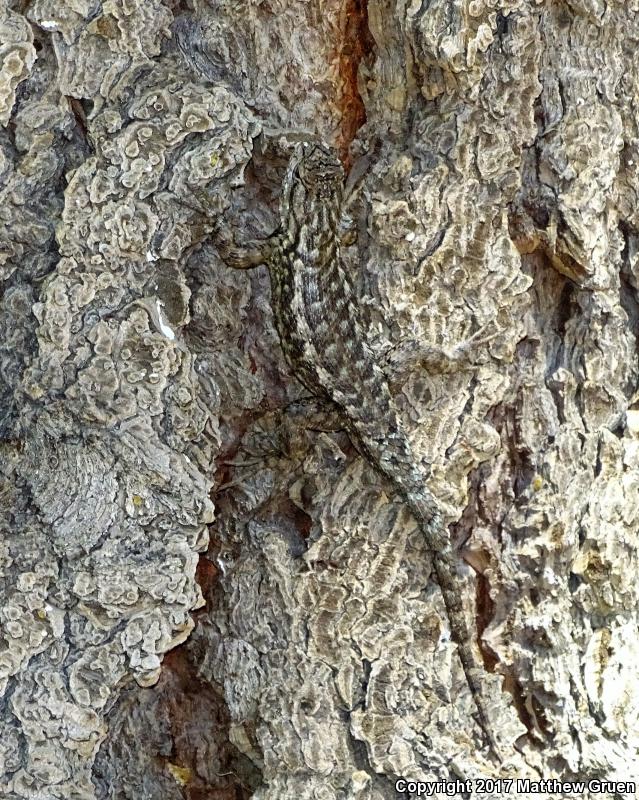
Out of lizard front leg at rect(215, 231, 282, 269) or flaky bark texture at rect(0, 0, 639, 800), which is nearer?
flaky bark texture at rect(0, 0, 639, 800)

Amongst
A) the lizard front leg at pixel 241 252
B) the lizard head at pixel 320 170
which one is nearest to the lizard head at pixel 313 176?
the lizard head at pixel 320 170

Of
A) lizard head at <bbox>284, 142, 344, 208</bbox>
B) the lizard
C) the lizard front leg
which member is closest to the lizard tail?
the lizard

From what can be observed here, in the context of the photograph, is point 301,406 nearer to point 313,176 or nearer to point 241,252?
point 241,252

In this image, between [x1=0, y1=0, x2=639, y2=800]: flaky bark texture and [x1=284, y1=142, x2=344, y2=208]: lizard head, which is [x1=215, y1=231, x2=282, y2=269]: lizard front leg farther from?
[x1=284, y1=142, x2=344, y2=208]: lizard head

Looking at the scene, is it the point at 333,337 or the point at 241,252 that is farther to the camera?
the point at 333,337

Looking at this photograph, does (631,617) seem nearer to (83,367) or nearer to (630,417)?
(630,417)

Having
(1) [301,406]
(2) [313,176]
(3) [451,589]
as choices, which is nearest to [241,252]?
(2) [313,176]

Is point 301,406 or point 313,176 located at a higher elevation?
point 313,176
